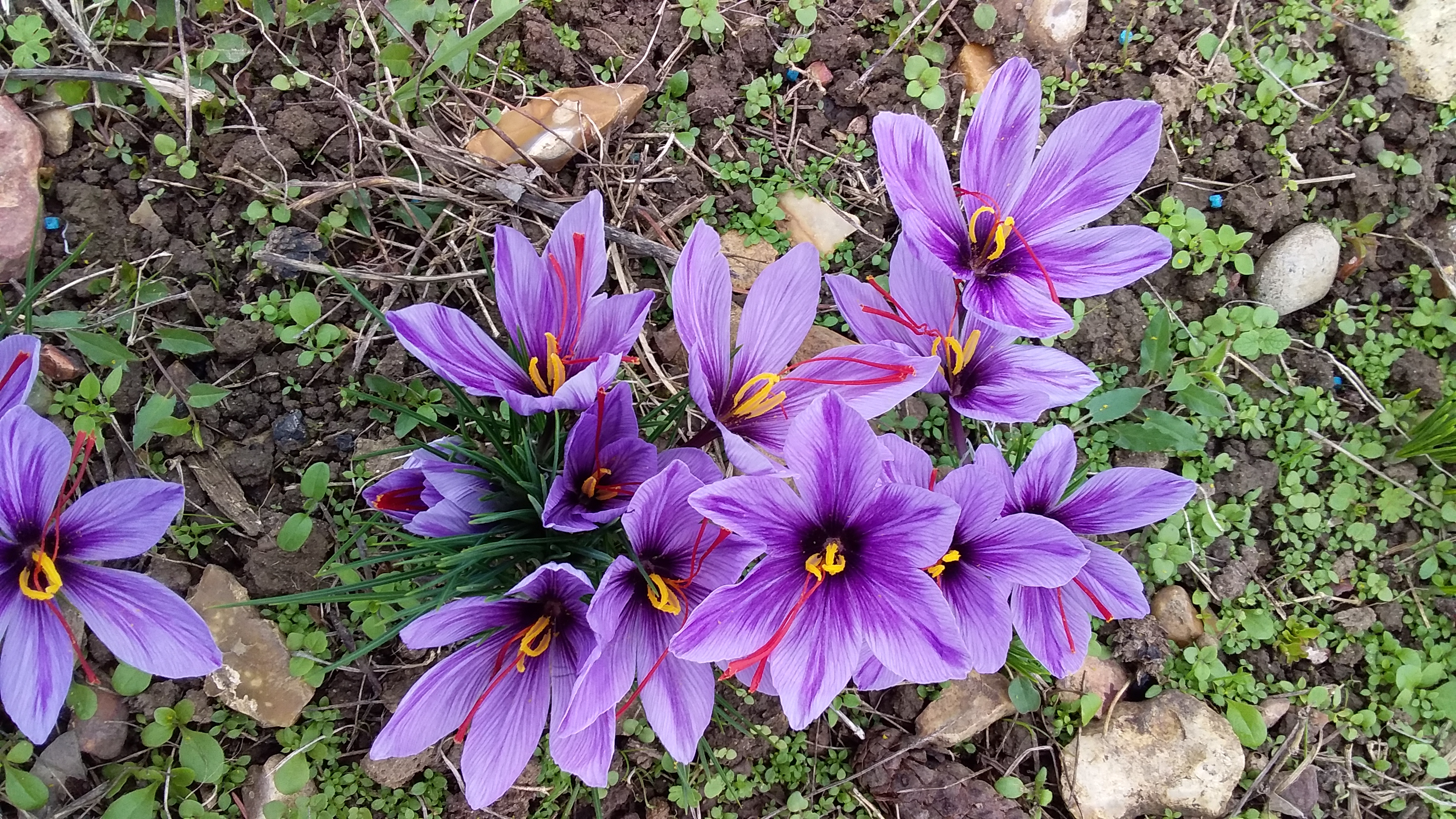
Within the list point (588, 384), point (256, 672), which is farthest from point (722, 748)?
point (588, 384)

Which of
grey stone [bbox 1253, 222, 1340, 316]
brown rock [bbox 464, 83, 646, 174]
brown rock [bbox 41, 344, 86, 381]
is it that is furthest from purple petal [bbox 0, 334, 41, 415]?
grey stone [bbox 1253, 222, 1340, 316]

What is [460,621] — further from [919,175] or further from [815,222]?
[815,222]

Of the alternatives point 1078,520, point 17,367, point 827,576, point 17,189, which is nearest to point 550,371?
point 827,576

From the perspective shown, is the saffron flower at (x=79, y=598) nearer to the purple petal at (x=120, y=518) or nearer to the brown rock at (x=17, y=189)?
the purple petal at (x=120, y=518)

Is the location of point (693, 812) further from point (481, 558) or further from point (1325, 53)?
point (1325, 53)

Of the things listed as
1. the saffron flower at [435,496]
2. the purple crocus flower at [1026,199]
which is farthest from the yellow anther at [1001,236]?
the saffron flower at [435,496]

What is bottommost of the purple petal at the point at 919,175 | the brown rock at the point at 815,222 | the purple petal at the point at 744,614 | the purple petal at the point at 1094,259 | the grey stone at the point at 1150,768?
the grey stone at the point at 1150,768
